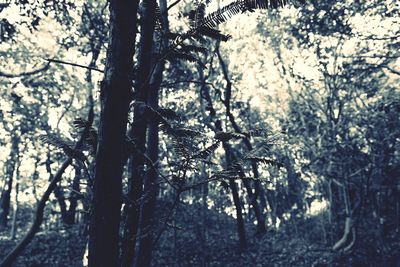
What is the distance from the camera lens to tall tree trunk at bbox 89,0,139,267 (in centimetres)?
159

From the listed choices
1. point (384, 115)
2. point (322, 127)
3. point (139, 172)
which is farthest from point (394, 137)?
point (139, 172)

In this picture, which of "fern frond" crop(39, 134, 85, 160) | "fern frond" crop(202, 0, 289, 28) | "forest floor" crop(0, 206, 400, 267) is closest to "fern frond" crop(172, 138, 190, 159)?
"fern frond" crop(39, 134, 85, 160)

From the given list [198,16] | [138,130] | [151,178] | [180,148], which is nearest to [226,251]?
[151,178]

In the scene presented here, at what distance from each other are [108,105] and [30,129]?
14910 mm

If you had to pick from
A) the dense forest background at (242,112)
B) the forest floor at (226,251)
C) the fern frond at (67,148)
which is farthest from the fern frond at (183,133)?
the forest floor at (226,251)

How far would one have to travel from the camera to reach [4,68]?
1298cm

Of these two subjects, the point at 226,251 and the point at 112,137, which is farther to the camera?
the point at 226,251

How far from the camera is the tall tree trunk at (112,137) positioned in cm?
159

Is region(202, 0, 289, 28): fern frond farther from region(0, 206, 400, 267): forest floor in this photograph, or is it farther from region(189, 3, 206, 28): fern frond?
region(0, 206, 400, 267): forest floor

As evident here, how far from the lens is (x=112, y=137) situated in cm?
164

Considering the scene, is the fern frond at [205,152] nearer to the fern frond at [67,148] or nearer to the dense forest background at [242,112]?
the dense forest background at [242,112]

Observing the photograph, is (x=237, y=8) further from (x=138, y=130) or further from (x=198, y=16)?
(x=138, y=130)

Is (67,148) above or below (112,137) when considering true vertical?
above

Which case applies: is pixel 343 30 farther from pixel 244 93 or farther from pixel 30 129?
pixel 30 129
